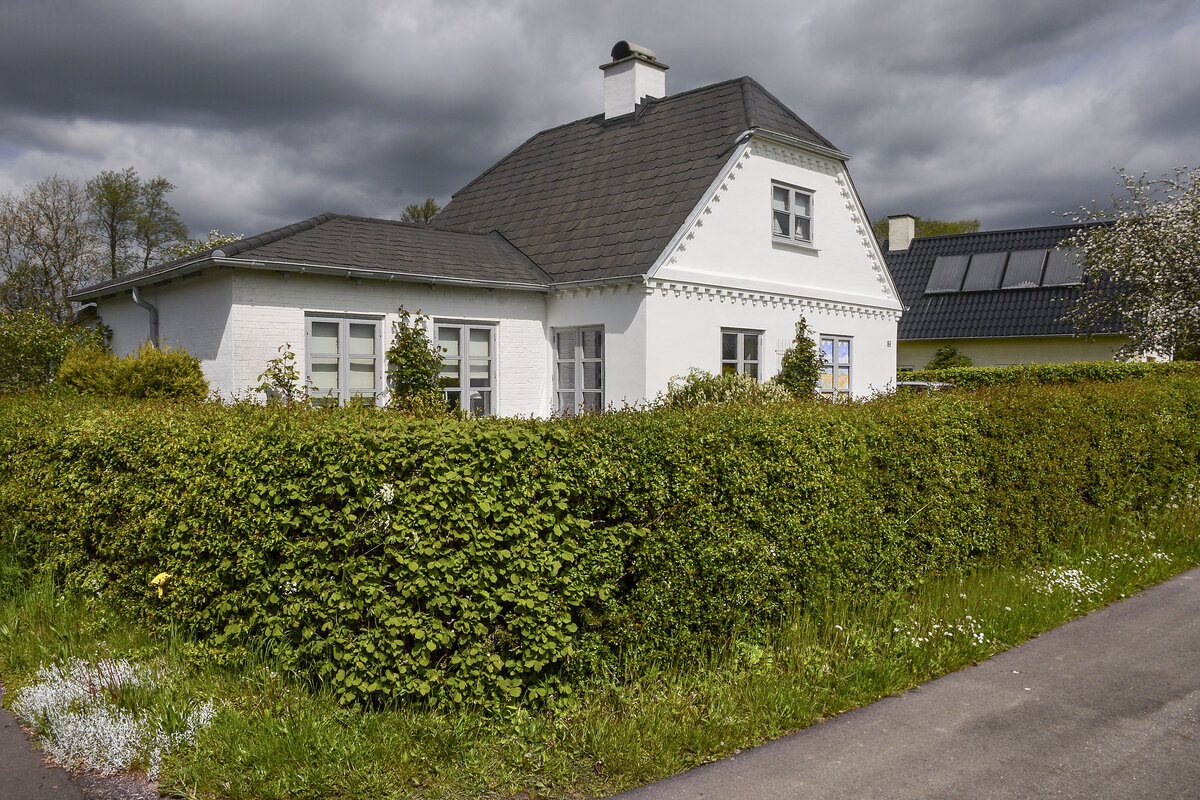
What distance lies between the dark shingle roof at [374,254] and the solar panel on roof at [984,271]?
2146 cm

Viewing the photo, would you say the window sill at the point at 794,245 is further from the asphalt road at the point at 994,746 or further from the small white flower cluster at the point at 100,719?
the small white flower cluster at the point at 100,719

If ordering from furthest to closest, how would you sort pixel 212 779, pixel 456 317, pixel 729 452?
pixel 456 317, pixel 729 452, pixel 212 779

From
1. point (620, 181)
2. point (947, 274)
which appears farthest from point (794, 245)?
point (947, 274)

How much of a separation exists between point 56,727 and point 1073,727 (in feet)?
20.0

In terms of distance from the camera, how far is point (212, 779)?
4340 mm

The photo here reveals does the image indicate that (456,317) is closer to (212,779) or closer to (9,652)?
(9,652)

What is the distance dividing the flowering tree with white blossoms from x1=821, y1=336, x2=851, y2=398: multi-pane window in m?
11.2

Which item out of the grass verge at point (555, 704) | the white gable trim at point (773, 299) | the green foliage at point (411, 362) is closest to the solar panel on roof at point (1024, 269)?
the white gable trim at point (773, 299)

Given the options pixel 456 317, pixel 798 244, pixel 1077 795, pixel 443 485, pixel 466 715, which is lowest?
pixel 1077 795

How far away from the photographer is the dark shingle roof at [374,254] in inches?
528

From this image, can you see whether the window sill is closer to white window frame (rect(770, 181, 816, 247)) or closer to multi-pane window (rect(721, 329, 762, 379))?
white window frame (rect(770, 181, 816, 247))

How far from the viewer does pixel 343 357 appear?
14102mm

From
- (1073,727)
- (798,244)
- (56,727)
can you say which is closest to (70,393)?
(56,727)

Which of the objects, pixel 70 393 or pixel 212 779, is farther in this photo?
pixel 70 393
